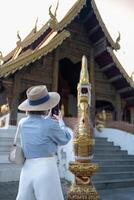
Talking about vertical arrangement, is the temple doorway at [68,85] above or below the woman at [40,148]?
above

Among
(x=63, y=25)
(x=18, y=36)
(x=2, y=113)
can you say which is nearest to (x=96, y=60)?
(x=63, y=25)

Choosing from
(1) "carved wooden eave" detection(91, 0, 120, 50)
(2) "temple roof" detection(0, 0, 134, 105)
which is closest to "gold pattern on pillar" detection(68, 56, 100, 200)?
(2) "temple roof" detection(0, 0, 134, 105)

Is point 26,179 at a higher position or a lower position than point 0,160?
higher

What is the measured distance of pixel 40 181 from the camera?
1.91m

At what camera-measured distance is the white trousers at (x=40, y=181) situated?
6.25 feet

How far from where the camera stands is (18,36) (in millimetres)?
11617

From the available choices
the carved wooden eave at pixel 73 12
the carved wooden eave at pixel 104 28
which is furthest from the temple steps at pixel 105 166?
the carved wooden eave at pixel 73 12

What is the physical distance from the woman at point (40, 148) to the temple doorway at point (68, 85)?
35.7 feet

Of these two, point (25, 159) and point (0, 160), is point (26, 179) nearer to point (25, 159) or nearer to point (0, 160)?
point (25, 159)

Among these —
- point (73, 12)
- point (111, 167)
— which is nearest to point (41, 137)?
point (111, 167)

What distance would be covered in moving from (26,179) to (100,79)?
35.4ft

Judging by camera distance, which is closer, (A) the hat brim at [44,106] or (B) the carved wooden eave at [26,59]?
(A) the hat brim at [44,106]

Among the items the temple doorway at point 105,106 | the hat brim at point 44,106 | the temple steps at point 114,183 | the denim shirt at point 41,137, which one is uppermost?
the temple doorway at point 105,106

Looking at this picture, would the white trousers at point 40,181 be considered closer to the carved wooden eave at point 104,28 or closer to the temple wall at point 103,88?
the temple wall at point 103,88
